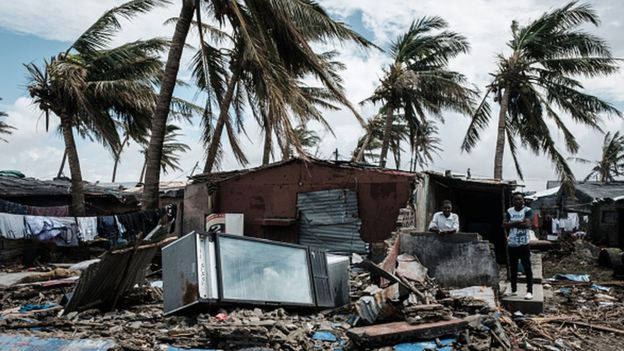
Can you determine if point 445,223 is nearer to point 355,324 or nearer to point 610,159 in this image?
point 355,324

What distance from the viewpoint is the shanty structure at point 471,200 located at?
43.3 ft

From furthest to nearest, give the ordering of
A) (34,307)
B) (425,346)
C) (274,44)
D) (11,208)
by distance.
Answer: (11,208), (274,44), (34,307), (425,346)

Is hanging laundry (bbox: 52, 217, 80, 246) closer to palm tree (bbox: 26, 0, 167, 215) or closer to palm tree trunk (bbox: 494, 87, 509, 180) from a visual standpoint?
palm tree (bbox: 26, 0, 167, 215)

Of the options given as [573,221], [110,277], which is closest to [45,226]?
[110,277]

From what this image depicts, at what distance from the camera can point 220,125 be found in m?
14.0

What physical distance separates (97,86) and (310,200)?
20.5 ft

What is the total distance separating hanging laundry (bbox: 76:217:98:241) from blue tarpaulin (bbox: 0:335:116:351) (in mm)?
9025

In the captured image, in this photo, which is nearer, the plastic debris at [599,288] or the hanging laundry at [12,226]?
the plastic debris at [599,288]

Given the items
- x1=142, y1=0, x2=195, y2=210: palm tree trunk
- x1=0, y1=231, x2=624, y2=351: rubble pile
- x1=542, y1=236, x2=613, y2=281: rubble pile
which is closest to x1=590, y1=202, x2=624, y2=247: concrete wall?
x1=542, y1=236, x2=613, y2=281: rubble pile

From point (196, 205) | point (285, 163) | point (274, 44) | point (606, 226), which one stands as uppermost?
point (274, 44)

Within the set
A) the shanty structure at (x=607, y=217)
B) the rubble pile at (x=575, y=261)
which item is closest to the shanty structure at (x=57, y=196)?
the rubble pile at (x=575, y=261)

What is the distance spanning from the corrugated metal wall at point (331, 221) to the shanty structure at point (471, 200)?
166cm

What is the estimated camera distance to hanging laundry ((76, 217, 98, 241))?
13664mm

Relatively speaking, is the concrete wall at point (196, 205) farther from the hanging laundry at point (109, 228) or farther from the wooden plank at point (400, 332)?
the wooden plank at point (400, 332)
